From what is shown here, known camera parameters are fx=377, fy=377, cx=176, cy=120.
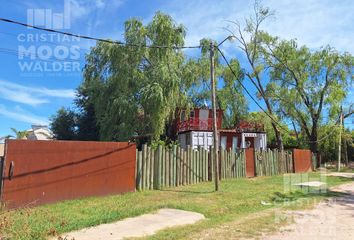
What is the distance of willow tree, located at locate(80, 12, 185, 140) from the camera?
2302 centimetres

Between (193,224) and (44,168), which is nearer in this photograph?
(193,224)

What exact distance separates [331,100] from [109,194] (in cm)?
2507

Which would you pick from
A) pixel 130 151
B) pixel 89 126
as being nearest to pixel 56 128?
pixel 89 126

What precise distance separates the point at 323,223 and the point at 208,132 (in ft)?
68.8

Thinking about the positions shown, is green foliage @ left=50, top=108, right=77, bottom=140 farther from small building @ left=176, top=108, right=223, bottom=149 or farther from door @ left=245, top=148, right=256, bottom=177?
door @ left=245, top=148, right=256, bottom=177

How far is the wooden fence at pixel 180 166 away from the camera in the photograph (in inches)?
524

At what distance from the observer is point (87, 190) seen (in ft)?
36.9

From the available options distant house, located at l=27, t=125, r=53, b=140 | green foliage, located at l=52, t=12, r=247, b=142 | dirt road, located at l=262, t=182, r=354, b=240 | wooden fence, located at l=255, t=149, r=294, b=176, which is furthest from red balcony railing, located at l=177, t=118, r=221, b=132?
distant house, located at l=27, t=125, r=53, b=140

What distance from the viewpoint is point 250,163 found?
66.9 ft

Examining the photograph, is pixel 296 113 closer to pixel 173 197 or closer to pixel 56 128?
pixel 56 128

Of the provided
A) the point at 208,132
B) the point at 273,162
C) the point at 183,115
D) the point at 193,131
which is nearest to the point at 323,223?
the point at 273,162

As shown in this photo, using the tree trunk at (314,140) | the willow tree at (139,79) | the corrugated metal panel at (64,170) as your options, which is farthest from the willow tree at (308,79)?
the corrugated metal panel at (64,170)

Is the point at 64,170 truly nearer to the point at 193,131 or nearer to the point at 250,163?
the point at 250,163

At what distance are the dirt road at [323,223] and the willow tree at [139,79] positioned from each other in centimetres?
1242
